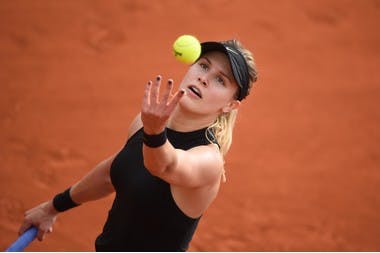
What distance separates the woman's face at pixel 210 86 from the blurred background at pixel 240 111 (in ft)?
11.6

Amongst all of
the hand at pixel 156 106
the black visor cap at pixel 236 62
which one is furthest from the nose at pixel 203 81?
the hand at pixel 156 106

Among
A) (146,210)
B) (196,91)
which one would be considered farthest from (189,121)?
(146,210)

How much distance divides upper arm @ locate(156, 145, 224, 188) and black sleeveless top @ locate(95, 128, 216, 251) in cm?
12

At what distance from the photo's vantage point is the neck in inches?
121

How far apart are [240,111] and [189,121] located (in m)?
4.43

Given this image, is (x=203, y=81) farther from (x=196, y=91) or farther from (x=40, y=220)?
(x=40, y=220)

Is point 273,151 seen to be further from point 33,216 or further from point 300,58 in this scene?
point 33,216

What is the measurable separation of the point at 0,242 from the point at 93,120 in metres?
1.65

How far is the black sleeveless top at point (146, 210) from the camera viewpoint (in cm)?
301

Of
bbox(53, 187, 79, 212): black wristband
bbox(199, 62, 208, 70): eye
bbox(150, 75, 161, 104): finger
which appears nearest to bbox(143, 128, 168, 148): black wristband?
bbox(150, 75, 161, 104): finger

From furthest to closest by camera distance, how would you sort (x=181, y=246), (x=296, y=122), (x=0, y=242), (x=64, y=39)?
(x=64, y=39) < (x=296, y=122) < (x=0, y=242) < (x=181, y=246)

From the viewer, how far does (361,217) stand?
683cm

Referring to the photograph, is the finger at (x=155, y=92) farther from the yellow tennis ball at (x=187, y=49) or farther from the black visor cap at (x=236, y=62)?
the black visor cap at (x=236, y=62)

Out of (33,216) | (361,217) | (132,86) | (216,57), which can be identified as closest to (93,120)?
(132,86)
